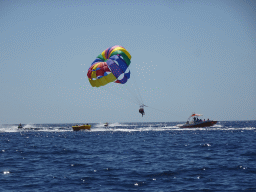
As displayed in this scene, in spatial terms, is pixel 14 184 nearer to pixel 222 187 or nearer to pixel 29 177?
pixel 29 177

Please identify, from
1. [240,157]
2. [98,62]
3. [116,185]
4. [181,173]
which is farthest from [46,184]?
[98,62]

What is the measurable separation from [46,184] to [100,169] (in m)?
3.83

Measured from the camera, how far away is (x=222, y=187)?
11.8 metres

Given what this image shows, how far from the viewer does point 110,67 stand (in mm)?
30547

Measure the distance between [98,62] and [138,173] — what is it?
20345 millimetres

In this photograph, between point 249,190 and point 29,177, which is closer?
point 249,190

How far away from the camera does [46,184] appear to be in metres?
12.7

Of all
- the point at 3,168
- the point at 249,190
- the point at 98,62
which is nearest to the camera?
the point at 249,190

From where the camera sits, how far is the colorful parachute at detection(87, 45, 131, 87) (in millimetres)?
31022

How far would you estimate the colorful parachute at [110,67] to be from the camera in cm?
3102

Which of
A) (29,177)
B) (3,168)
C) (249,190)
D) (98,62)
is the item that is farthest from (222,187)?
(98,62)

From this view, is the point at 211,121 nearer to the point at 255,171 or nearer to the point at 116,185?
the point at 255,171

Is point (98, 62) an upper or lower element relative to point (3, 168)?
upper

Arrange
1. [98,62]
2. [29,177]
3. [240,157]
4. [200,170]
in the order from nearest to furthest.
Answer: [29,177] → [200,170] → [240,157] → [98,62]
